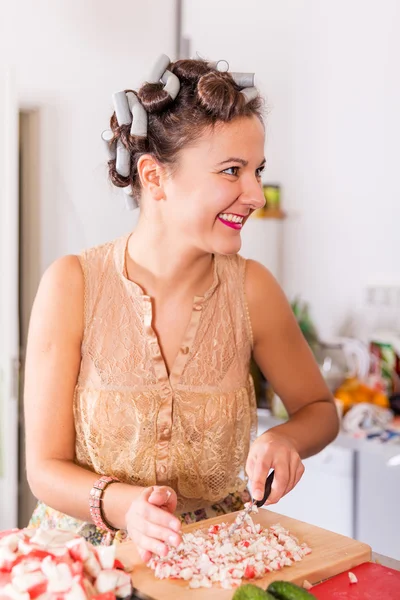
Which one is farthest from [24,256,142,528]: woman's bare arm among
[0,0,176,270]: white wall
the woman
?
[0,0,176,270]: white wall

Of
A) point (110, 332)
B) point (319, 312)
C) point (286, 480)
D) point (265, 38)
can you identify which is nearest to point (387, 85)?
point (265, 38)

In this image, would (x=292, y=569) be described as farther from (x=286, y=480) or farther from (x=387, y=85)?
(x=387, y=85)

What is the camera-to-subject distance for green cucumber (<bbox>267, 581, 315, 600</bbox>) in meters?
0.85

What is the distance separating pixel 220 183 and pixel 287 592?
2.23ft

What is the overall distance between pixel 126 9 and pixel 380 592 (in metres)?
2.68

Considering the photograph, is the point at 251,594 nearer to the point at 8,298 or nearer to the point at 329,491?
the point at 329,491

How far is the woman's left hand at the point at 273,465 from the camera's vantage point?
1.14m

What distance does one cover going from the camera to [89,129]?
296 centimetres

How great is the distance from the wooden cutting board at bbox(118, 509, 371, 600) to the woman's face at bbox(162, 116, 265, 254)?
1.55 ft

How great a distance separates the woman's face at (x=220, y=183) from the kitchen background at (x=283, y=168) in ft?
4.09

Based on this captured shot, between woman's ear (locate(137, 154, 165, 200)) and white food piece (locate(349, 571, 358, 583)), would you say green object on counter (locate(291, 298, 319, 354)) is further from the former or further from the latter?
white food piece (locate(349, 571, 358, 583))

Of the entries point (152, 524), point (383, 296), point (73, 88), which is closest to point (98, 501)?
point (152, 524)

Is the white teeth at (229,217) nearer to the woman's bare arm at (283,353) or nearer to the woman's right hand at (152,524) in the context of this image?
the woman's bare arm at (283,353)

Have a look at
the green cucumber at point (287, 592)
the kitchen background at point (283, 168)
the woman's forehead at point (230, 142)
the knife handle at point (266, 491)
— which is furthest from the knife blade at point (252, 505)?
the kitchen background at point (283, 168)
